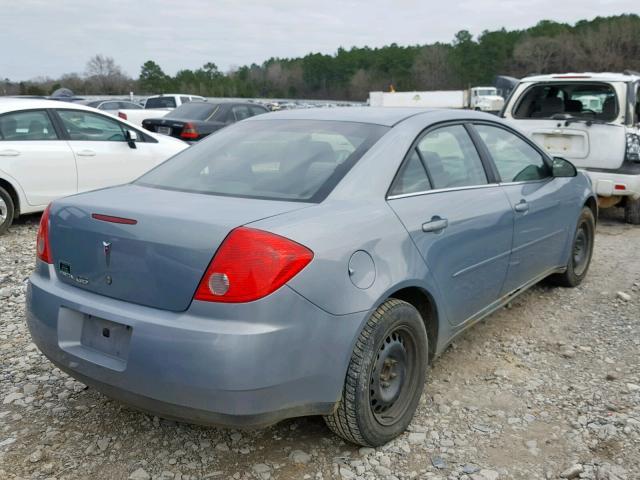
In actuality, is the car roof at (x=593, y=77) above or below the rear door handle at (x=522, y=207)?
above

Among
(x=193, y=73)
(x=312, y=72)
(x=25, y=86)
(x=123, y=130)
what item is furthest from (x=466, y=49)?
(x=123, y=130)

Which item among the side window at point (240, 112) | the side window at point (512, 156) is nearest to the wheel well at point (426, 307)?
the side window at point (512, 156)

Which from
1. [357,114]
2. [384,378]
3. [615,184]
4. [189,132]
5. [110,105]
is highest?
[110,105]

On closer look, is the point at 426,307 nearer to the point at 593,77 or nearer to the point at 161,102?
the point at 593,77

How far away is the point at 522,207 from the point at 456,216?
889mm

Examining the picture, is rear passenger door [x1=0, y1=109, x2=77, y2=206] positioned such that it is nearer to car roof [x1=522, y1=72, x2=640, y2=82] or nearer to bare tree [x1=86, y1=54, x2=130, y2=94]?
car roof [x1=522, y1=72, x2=640, y2=82]

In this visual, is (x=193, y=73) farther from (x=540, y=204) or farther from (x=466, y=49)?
(x=540, y=204)

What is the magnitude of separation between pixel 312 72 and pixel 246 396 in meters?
113

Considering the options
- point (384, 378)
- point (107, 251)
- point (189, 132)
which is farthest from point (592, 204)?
point (189, 132)

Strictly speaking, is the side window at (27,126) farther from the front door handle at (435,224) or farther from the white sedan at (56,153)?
the front door handle at (435,224)

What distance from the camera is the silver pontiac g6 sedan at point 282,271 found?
7.34ft

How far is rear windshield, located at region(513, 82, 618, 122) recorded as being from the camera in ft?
25.8

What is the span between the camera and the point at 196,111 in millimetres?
12555

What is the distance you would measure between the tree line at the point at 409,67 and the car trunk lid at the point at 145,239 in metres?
72.8
